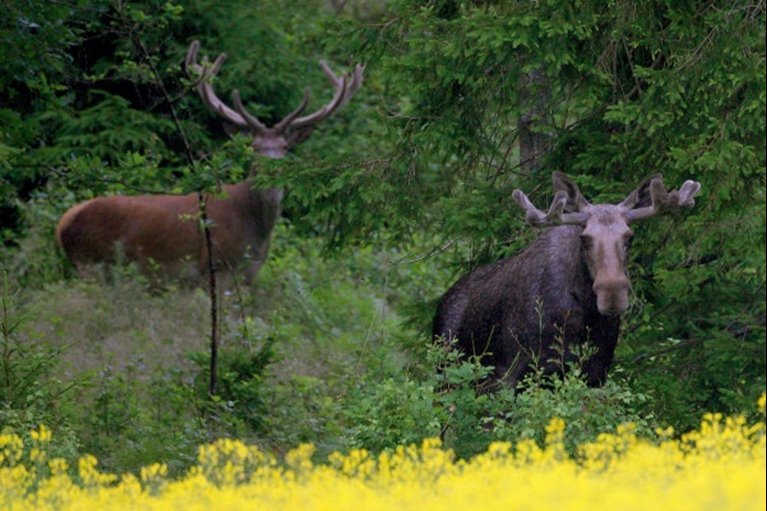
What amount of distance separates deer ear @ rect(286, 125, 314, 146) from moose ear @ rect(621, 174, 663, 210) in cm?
837

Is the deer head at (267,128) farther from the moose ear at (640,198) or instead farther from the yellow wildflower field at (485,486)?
the yellow wildflower field at (485,486)

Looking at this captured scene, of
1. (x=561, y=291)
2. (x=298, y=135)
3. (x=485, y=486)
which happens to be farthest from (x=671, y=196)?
(x=298, y=135)

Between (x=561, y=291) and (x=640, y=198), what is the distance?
0.87 meters

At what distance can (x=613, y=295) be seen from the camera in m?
10.5

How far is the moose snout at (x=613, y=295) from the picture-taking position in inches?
415

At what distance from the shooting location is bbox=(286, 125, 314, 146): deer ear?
1895cm

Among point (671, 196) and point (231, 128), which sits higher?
point (671, 196)

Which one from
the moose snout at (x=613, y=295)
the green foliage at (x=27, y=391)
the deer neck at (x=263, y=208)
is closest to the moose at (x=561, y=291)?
the moose snout at (x=613, y=295)

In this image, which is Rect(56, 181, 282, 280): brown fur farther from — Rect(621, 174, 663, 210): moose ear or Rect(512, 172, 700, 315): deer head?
Rect(621, 174, 663, 210): moose ear

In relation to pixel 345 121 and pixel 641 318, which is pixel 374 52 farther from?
pixel 345 121

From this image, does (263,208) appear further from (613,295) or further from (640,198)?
(613,295)

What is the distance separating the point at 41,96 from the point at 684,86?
207 inches

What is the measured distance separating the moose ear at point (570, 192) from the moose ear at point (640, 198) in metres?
0.27

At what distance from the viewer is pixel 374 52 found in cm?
1289
